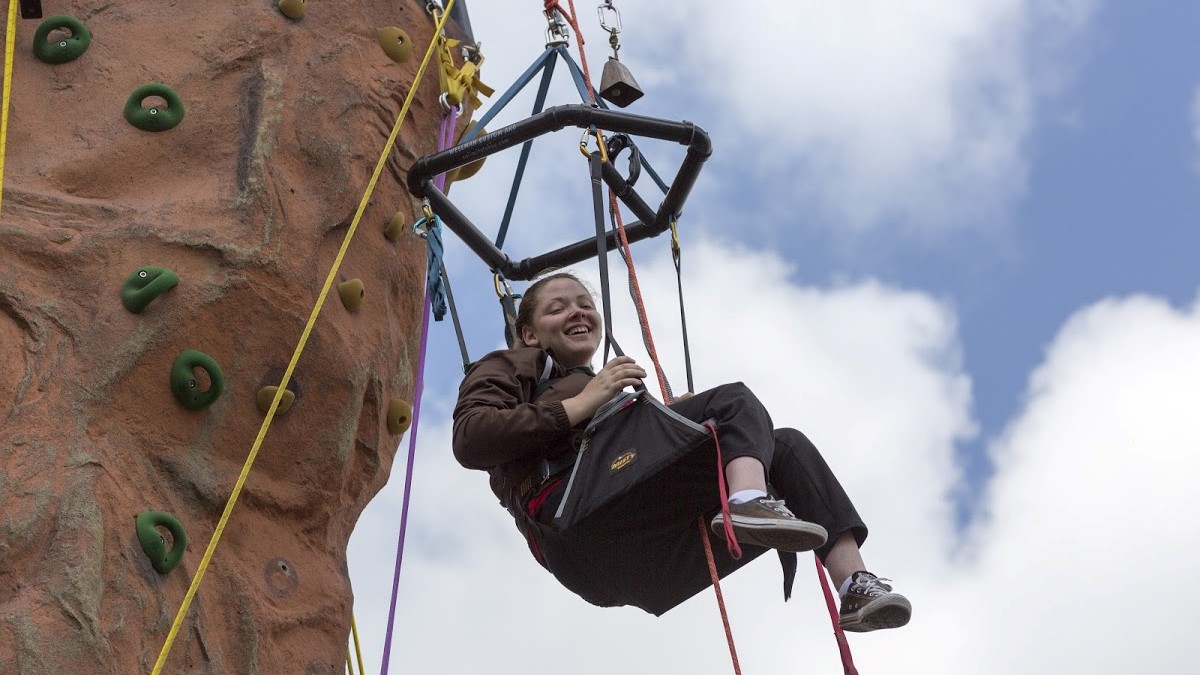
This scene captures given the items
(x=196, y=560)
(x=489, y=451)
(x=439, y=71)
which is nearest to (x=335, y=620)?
(x=196, y=560)

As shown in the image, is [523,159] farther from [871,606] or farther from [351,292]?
[871,606]

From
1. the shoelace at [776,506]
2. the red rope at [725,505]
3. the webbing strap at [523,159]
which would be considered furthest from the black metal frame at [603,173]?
the shoelace at [776,506]

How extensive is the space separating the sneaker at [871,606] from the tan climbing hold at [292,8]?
2.70 meters

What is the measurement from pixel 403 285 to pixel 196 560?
139 cm

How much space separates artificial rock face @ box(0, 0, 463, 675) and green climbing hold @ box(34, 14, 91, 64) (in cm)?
3

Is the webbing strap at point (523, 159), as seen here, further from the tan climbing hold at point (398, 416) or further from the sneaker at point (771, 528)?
the sneaker at point (771, 528)

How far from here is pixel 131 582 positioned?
407 cm

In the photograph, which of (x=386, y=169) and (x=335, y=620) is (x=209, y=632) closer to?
(x=335, y=620)

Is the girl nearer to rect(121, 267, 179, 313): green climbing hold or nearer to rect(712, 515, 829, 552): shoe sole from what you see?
rect(712, 515, 829, 552): shoe sole

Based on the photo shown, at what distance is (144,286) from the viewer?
440 centimetres

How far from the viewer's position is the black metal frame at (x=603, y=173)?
4.67 meters

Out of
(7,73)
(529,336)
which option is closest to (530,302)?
(529,336)

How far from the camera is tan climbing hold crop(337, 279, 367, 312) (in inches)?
193

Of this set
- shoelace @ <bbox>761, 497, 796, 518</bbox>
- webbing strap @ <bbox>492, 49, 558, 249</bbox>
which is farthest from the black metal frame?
shoelace @ <bbox>761, 497, 796, 518</bbox>
